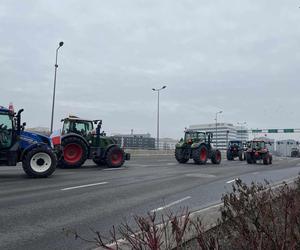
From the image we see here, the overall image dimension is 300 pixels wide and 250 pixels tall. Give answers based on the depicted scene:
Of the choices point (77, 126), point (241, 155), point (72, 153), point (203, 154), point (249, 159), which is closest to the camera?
point (72, 153)

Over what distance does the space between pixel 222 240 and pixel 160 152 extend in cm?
4252

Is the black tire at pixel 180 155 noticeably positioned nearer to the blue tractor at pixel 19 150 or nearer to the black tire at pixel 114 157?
the black tire at pixel 114 157

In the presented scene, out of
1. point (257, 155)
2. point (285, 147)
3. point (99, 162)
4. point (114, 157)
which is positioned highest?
point (285, 147)

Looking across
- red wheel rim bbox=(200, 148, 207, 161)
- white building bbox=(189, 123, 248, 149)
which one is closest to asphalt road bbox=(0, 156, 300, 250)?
red wheel rim bbox=(200, 148, 207, 161)

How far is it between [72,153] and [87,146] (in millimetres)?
852

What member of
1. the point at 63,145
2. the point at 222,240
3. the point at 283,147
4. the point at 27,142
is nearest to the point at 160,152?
the point at 63,145

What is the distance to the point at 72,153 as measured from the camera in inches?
758

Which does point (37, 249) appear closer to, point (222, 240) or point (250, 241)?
point (222, 240)

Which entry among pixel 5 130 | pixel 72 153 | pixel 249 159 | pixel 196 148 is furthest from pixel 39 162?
pixel 249 159

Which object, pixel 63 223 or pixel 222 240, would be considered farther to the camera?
pixel 63 223

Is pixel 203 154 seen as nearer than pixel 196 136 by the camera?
Yes

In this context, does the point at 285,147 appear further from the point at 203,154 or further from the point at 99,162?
the point at 99,162

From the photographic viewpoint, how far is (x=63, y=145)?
61.1ft

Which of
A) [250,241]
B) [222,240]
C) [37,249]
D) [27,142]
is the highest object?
[27,142]
